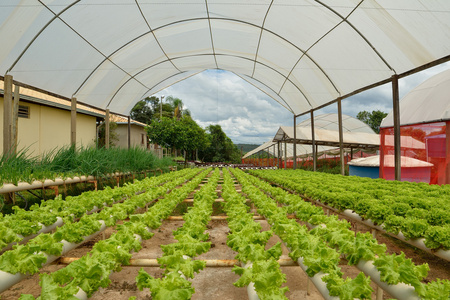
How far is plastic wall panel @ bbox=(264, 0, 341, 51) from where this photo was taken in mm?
6910

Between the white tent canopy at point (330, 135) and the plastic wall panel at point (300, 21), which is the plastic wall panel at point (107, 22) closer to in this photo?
the plastic wall panel at point (300, 21)

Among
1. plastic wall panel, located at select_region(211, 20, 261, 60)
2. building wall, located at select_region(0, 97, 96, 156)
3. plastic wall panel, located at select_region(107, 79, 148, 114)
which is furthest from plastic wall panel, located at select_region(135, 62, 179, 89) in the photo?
building wall, located at select_region(0, 97, 96, 156)

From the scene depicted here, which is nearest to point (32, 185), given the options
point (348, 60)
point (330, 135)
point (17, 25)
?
point (17, 25)

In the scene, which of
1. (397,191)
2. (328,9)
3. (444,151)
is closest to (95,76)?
(328,9)

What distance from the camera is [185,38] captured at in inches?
400

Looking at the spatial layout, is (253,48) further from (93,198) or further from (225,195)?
(93,198)

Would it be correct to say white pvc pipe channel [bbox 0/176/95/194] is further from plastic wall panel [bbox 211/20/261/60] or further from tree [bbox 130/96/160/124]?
tree [bbox 130/96/160/124]

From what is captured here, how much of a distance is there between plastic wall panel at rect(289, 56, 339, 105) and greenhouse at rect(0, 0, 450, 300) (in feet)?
0.20

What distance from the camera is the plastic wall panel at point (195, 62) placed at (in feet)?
39.9

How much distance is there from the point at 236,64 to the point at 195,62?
1.91 metres

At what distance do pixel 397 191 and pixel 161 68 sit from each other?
33.5 ft

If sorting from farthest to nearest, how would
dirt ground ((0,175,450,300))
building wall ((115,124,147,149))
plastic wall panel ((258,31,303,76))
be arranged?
building wall ((115,124,147,149))
plastic wall panel ((258,31,303,76))
dirt ground ((0,175,450,300))

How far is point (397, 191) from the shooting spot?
209 inches

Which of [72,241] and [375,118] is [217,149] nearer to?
[375,118]
